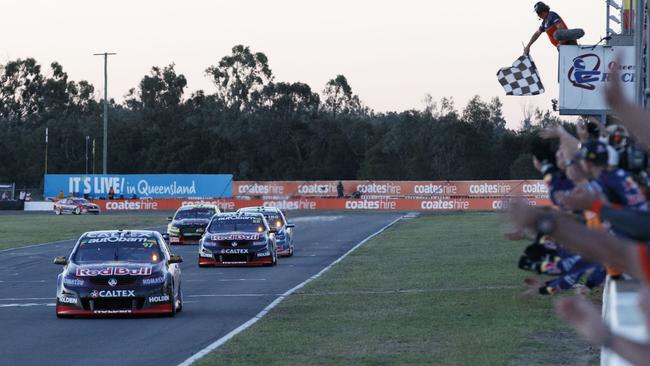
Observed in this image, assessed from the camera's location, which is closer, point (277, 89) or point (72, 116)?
point (277, 89)

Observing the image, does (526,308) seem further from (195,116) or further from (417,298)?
(195,116)

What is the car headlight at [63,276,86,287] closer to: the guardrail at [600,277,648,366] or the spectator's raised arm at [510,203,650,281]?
the guardrail at [600,277,648,366]

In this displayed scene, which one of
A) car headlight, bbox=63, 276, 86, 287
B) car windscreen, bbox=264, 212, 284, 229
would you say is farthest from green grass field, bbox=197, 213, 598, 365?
car windscreen, bbox=264, 212, 284, 229

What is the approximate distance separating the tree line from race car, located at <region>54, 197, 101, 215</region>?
28.5 metres

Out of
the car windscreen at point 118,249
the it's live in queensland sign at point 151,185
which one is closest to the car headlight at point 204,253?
the car windscreen at point 118,249

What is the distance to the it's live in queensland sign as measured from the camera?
8644 cm

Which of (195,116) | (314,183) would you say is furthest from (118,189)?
(195,116)

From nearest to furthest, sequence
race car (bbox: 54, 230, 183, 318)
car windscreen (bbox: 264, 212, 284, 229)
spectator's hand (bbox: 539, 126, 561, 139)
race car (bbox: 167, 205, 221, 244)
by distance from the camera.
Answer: spectator's hand (bbox: 539, 126, 561, 139) < race car (bbox: 54, 230, 183, 318) < car windscreen (bbox: 264, 212, 284, 229) < race car (bbox: 167, 205, 221, 244)

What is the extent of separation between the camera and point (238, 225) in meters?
34.0

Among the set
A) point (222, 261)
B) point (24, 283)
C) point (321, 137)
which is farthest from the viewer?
point (321, 137)

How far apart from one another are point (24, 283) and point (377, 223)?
36588 mm

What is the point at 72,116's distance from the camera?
132875 millimetres

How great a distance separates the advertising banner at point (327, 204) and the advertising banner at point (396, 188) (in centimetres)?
196

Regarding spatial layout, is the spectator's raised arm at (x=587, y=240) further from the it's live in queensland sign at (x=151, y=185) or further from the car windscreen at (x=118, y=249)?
the it's live in queensland sign at (x=151, y=185)
